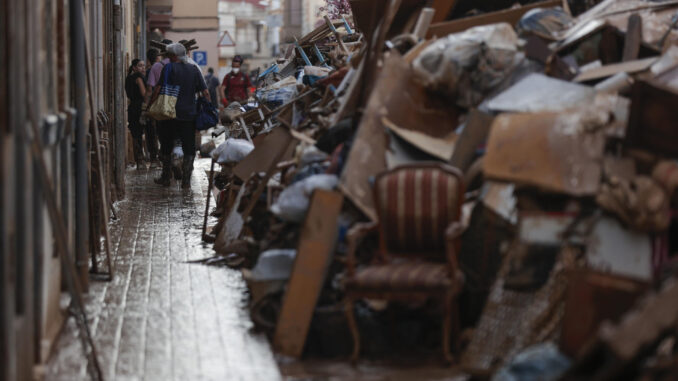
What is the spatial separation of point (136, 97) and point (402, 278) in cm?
1336

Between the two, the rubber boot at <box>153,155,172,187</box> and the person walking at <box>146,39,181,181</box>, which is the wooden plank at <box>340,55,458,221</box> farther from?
the rubber boot at <box>153,155,172,187</box>

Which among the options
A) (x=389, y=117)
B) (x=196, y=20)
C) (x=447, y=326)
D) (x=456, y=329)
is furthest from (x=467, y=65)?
(x=196, y=20)

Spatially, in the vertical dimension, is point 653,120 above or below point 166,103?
above

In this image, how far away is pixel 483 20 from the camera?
9.36m

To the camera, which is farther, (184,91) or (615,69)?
(184,91)

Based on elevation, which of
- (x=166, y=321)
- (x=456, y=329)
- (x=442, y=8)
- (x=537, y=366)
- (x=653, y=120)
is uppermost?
(x=442, y=8)

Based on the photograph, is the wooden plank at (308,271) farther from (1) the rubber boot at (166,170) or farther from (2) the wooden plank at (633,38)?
(1) the rubber boot at (166,170)

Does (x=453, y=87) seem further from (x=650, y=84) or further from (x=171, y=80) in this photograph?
(x=171, y=80)

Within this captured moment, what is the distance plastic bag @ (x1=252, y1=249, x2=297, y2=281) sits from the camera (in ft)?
24.3

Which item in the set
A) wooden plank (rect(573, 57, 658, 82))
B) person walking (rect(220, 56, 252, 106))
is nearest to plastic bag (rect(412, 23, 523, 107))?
wooden plank (rect(573, 57, 658, 82))

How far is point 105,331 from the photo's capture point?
7.29 m

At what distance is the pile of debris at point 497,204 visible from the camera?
563cm

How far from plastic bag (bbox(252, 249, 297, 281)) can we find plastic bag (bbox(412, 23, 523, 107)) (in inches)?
64.2

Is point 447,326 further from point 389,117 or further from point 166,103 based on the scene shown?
point 166,103
